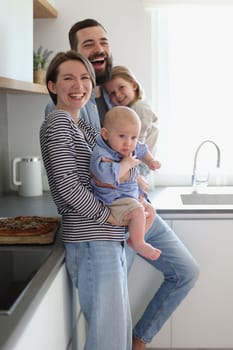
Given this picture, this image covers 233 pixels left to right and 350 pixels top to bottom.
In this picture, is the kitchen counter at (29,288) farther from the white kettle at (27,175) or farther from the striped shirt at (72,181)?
the white kettle at (27,175)

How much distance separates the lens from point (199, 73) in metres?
2.91

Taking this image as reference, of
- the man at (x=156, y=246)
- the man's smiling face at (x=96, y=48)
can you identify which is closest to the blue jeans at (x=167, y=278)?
the man at (x=156, y=246)

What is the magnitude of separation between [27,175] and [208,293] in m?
1.09

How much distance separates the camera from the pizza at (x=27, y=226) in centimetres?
172

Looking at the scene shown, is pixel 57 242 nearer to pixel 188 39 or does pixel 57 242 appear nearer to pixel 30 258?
pixel 30 258

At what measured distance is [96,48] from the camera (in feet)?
6.41

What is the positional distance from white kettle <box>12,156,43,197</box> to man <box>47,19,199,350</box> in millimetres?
798

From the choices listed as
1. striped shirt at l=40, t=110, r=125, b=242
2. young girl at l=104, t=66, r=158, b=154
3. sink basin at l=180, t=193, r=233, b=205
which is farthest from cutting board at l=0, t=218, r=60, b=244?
sink basin at l=180, t=193, r=233, b=205

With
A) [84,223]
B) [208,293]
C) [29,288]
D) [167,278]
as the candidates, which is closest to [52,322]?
[29,288]

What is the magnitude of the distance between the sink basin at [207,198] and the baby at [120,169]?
1169 mm

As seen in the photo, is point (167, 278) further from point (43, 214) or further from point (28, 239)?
point (28, 239)

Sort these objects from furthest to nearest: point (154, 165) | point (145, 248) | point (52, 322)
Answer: point (154, 165)
point (145, 248)
point (52, 322)

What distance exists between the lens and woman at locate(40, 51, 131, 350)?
150 centimetres


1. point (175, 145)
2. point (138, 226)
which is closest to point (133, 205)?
point (138, 226)
